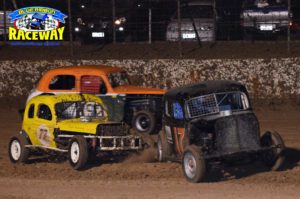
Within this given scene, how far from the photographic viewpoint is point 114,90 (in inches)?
842

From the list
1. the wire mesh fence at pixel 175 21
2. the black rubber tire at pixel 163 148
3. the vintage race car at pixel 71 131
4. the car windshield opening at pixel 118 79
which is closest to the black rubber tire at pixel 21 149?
the vintage race car at pixel 71 131

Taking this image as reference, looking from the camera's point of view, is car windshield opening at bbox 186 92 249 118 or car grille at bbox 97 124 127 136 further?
car grille at bbox 97 124 127 136

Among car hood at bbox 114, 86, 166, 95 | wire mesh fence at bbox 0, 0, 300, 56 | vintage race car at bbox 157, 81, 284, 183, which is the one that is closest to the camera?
vintage race car at bbox 157, 81, 284, 183

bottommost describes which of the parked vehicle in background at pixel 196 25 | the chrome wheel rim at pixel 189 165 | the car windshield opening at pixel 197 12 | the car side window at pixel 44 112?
the chrome wheel rim at pixel 189 165

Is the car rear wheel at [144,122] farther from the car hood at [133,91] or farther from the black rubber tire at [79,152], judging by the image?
the black rubber tire at [79,152]

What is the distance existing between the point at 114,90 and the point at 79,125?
418cm

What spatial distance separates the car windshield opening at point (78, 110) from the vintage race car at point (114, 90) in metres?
1.73

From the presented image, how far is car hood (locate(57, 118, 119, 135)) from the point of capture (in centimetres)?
1714

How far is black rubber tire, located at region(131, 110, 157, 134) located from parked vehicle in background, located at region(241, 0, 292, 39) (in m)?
10.1

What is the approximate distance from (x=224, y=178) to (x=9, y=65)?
14.2 meters

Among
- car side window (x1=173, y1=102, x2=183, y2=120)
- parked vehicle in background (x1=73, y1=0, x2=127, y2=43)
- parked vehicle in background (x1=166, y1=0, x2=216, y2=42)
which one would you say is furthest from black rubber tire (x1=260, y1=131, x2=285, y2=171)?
parked vehicle in background (x1=73, y1=0, x2=127, y2=43)

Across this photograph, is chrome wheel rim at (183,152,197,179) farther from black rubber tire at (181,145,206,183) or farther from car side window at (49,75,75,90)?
car side window at (49,75,75,90)

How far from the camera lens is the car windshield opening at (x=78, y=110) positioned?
17891 millimetres

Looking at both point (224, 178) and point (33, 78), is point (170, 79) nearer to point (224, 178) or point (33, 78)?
point (33, 78)
